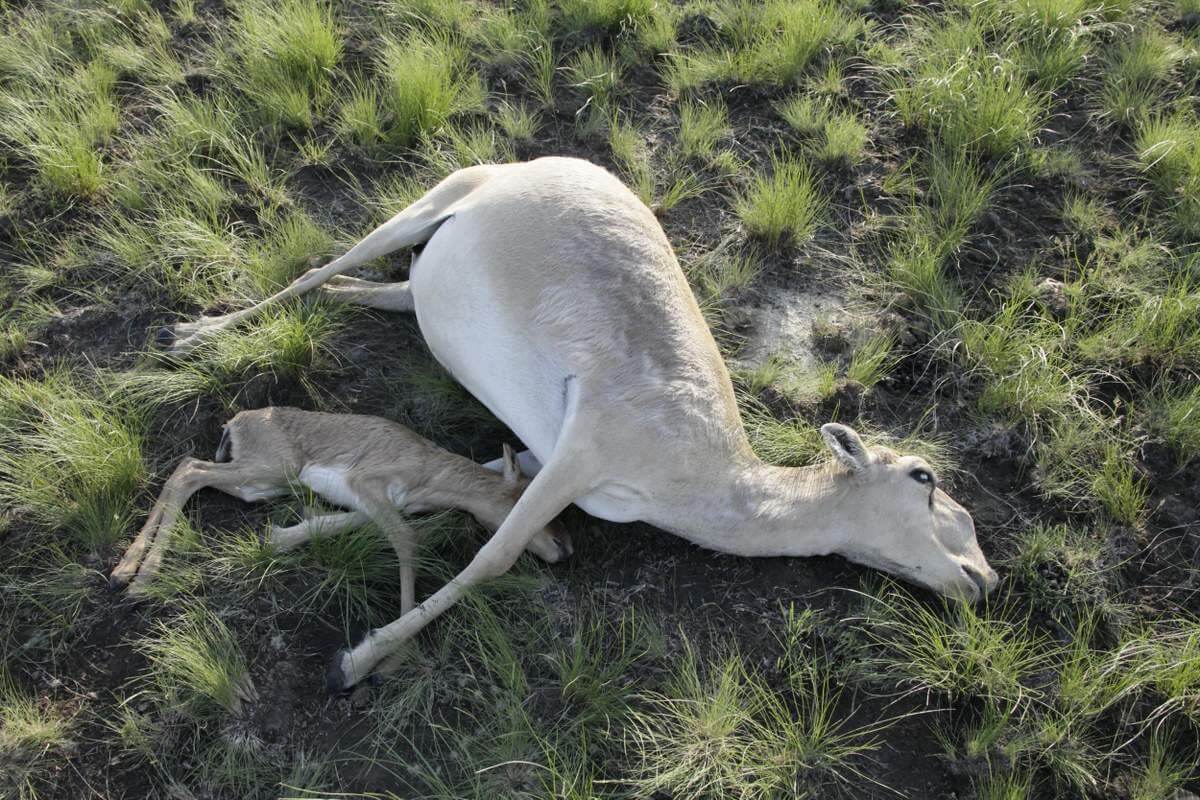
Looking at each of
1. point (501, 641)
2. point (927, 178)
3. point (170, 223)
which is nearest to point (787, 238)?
point (927, 178)

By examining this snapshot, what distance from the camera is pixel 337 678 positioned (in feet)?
11.2

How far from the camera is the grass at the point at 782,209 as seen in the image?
502 centimetres

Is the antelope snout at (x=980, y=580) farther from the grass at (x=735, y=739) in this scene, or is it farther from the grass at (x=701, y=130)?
the grass at (x=701, y=130)

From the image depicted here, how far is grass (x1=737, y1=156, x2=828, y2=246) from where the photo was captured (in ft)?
16.5

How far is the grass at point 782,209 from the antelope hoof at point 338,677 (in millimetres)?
3026

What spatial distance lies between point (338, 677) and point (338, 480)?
82 cm

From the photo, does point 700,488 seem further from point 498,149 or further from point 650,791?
point 498,149

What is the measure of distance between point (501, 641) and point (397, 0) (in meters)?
4.35

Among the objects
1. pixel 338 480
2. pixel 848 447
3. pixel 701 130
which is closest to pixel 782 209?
pixel 701 130

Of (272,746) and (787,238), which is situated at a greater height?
(787,238)

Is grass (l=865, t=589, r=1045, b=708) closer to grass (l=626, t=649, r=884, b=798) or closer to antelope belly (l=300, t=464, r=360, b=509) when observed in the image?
grass (l=626, t=649, r=884, b=798)

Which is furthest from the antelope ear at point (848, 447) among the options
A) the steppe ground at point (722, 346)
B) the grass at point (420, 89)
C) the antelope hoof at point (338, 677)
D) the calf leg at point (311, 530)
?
the grass at point (420, 89)

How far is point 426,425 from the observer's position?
436 cm

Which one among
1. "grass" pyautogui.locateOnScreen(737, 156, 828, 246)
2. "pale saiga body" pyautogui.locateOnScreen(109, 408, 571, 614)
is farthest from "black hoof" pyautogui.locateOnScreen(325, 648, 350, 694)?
"grass" pyautogui.locateOnScreen(737, 156, 828, 246)
